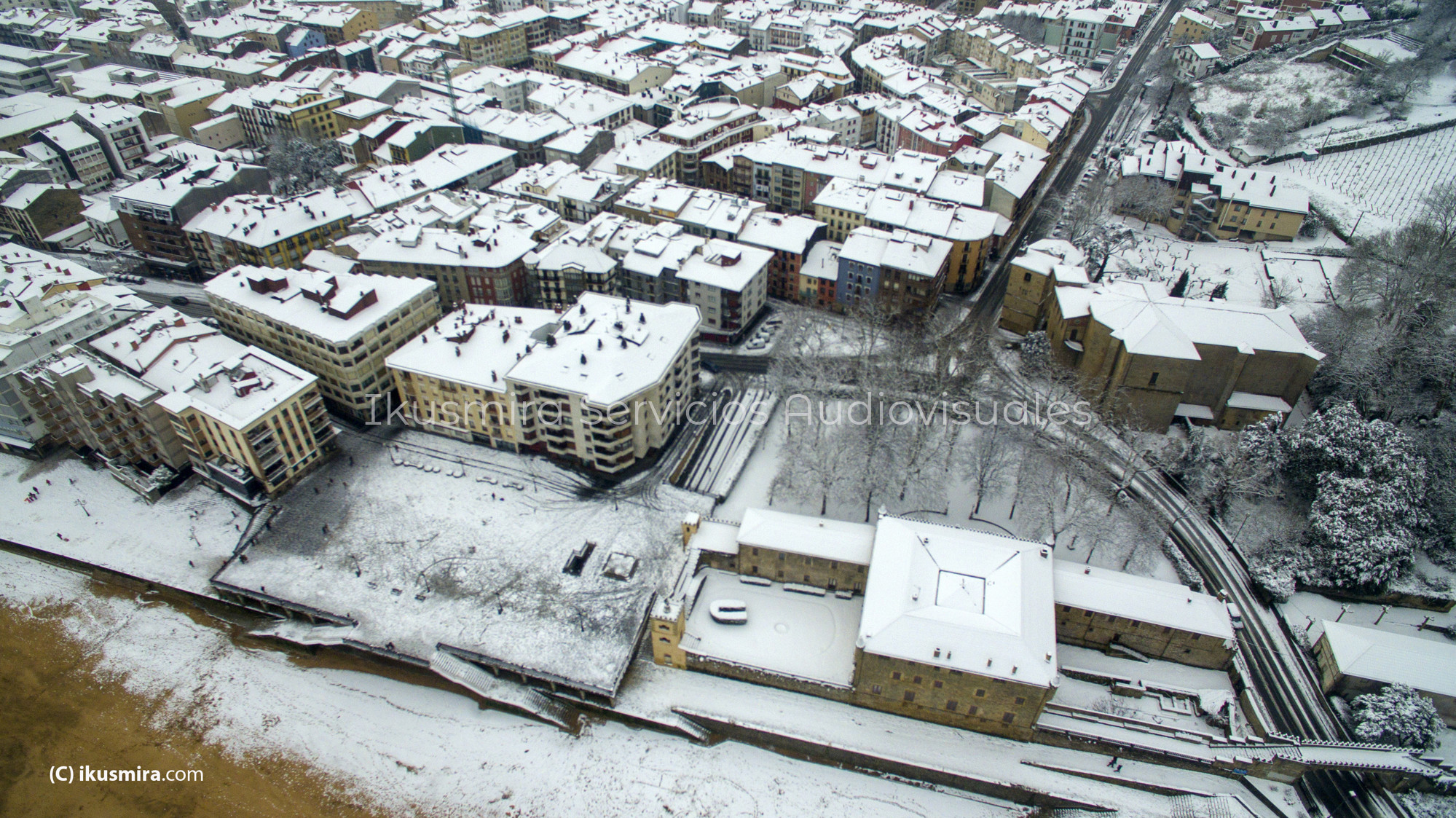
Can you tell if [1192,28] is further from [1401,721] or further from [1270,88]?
[1401,721]

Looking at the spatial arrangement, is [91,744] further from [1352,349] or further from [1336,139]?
[1336,139]

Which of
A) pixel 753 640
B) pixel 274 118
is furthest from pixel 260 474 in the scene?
pixel 274 118

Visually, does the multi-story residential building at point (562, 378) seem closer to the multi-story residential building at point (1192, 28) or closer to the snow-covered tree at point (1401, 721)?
the snow-covered tree at point (1401, 721)

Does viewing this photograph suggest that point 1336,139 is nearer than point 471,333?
No

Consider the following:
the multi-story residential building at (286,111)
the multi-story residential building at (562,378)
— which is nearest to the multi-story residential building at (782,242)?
the multi-story residential building at (562,378)

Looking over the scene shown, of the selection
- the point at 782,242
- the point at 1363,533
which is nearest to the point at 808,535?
the point at 1363,533
